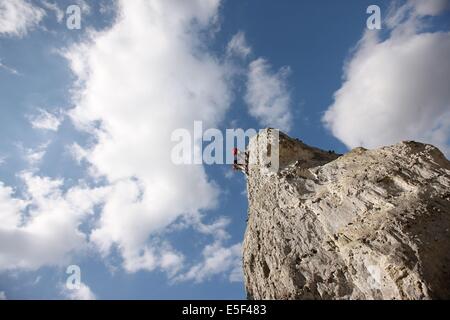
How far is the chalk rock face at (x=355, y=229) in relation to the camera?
20219 mm

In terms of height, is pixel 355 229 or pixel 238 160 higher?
pixel 238 160

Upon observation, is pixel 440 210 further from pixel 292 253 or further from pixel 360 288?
pixel 292 253

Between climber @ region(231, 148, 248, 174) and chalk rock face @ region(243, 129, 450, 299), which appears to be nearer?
chalk rock face @ region(243, 129, 450, 299)

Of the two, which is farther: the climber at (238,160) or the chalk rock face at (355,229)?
the climber at (238,160)

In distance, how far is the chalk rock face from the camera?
20.2m

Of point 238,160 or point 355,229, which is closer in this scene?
point 355,229

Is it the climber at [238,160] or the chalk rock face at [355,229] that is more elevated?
the climber at [238,160]

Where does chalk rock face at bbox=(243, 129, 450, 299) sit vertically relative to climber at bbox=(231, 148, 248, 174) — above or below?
below

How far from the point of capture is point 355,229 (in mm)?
24094
